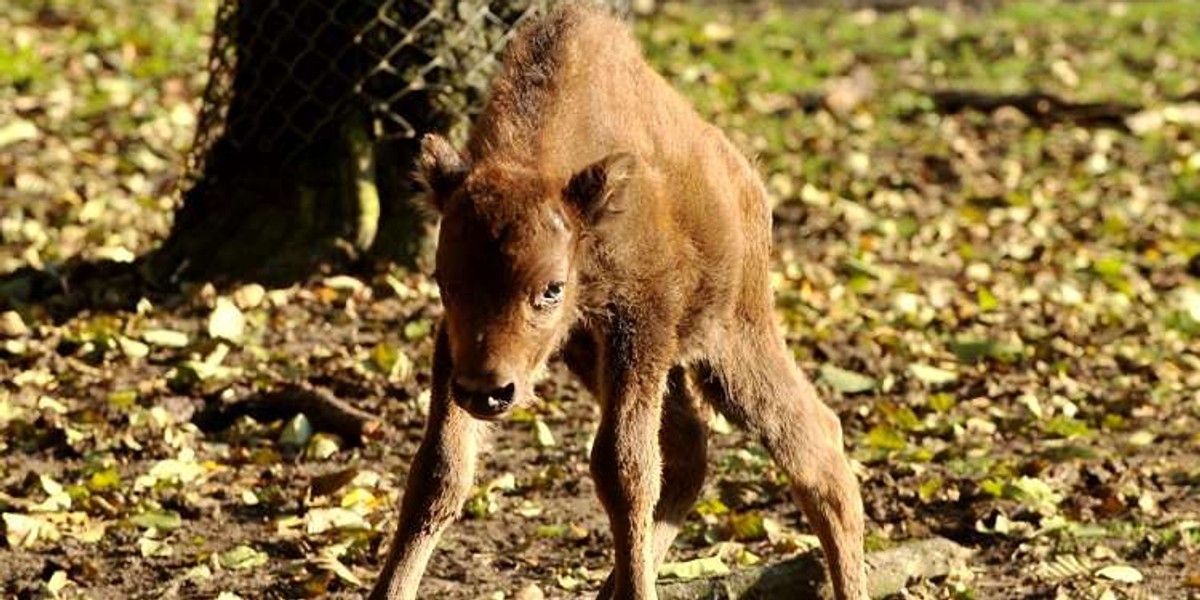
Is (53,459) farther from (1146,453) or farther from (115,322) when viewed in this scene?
(1146,453)

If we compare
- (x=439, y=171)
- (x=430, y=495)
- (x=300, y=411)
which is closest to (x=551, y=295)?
(x=439, y=171)

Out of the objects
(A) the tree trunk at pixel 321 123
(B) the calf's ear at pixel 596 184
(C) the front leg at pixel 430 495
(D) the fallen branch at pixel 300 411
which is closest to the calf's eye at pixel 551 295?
(B) the calf's ear at pixel 596 184

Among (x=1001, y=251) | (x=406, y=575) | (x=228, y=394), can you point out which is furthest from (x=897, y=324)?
(x=406, y=575)

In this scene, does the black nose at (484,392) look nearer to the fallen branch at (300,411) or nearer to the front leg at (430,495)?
the front leg at (430,495)

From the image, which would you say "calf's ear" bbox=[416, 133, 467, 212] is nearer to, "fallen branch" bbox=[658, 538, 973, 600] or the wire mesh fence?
"fallen branch" bbox=[658, 538, 973, 600]

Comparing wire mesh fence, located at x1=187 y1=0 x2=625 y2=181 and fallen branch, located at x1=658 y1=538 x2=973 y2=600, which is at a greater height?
wire mesh fence, located at x1=187 y1=0 x2=625 y2=181

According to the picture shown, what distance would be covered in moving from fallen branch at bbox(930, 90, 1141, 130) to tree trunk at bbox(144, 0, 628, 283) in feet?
15.5

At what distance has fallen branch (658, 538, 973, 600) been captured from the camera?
604 cm

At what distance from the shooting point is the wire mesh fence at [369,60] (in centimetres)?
864

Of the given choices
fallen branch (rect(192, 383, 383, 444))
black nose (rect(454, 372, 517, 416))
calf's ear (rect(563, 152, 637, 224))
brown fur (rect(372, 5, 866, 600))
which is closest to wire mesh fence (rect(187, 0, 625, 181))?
fallen branch (rect(192, 383, 383, 444))

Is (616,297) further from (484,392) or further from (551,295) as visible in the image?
(484,392)

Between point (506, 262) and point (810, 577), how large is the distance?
5.58 feet

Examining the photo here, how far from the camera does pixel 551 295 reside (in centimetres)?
508

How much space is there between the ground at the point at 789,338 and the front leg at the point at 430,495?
2.45ft
